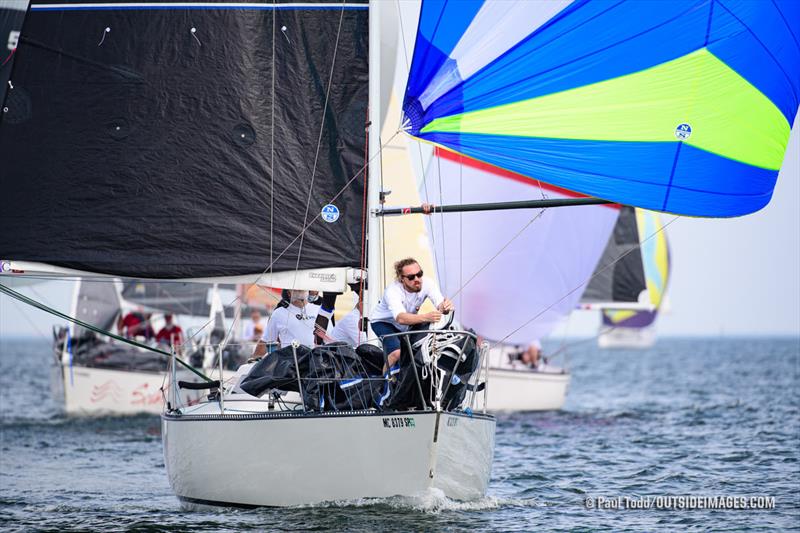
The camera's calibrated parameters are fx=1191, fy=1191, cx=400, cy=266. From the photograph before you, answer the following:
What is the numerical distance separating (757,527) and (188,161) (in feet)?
22.4

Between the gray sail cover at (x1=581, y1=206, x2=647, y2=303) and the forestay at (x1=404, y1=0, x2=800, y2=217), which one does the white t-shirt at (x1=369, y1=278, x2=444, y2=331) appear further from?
the gray sail cover at (x1=581, y1=206, x2=647, y2=303)

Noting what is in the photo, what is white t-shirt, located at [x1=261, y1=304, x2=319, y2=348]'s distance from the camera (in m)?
12.3

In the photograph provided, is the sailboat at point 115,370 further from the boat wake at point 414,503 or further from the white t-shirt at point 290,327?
the boat wake at point 414,503

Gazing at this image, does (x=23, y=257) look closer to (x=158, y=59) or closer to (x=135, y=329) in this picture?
(x=158, y=59)

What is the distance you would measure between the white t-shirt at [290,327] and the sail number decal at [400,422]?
248 cm

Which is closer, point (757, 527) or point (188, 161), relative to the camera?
point (757, 527)

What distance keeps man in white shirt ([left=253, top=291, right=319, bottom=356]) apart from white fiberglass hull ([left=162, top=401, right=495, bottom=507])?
1.43 meters

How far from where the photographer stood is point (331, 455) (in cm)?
1016

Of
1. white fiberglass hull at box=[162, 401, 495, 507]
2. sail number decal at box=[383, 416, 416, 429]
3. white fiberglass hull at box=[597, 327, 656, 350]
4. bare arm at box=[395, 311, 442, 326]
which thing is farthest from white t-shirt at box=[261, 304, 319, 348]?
white fiberglass hull at box=[597, 327, 656, 350]

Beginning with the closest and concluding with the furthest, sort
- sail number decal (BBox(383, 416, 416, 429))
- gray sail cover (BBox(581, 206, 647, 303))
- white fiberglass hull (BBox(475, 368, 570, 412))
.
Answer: sail number decal (BBox(383, 416, 416, 429)), white fiberglass hull (BBox(475, 368, 570, 412)), gray sail cover (BBox(581, 206, 647, 303))

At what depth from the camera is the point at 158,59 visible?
12.9 meters

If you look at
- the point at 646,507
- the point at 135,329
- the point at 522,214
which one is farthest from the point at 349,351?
the point at 135,329

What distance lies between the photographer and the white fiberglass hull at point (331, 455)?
10.0m

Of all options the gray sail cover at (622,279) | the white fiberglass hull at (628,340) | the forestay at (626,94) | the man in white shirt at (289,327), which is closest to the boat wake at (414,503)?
the man in white shirt at (289,327)
